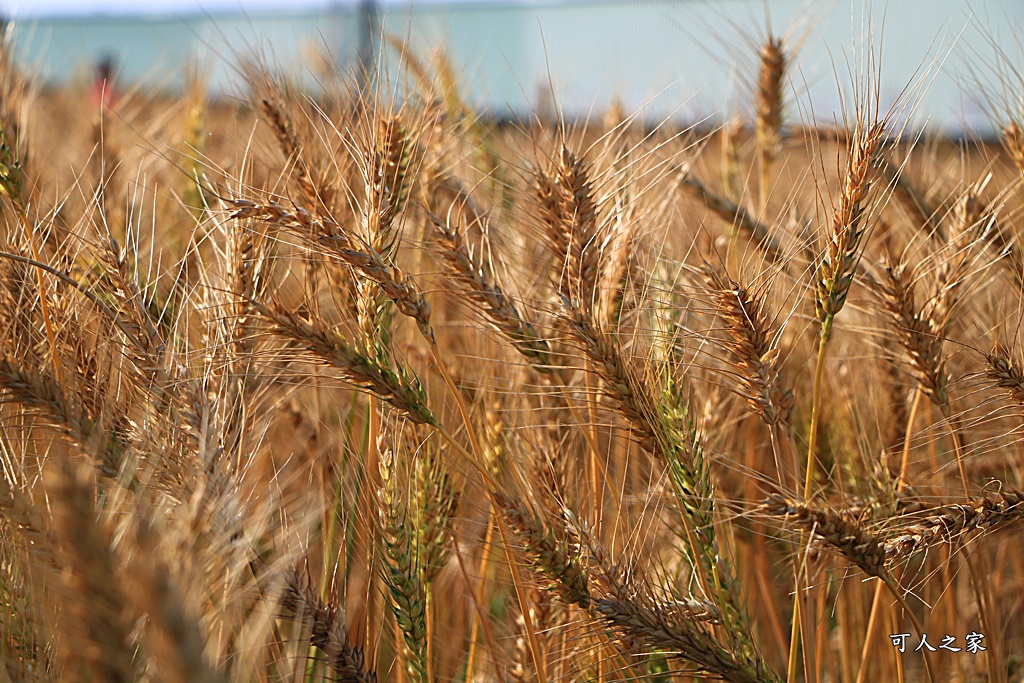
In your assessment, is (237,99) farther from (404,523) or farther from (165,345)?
(404,523)

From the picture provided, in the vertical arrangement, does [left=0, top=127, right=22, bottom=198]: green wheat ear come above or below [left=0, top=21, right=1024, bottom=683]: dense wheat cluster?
above

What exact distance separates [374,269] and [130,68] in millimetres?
11484

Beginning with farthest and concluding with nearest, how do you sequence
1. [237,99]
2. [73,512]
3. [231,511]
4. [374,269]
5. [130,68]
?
[130,68] < [237,99] < [374,269] < [231,511] < [73,512]

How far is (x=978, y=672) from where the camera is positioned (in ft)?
4.80

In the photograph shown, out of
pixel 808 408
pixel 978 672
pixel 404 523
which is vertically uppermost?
pixel 808 408

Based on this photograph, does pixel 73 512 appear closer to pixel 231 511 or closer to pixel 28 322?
pixel 231 511

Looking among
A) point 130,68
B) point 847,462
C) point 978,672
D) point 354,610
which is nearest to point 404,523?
point 354,610

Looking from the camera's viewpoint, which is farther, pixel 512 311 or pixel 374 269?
pixel 512 311

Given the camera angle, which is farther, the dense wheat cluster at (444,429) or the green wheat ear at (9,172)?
the green wheat ear at (9,172)

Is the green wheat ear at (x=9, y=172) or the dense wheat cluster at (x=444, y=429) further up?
the green wheat ear at (x=9, y=172)

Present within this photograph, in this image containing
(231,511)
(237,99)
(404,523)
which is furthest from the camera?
(237,99)

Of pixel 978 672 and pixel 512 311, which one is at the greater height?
pixel 512 311

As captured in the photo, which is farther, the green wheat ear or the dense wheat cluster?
the green wheat ear

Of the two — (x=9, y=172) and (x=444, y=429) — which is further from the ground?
(x=9, y=172)
